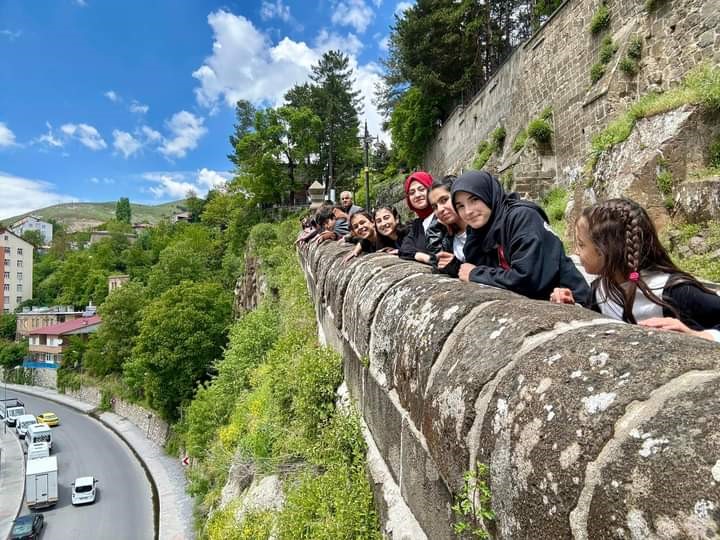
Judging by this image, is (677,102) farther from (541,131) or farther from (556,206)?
(541,131)

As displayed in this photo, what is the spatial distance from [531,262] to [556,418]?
133cm

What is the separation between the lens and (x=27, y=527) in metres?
19.9

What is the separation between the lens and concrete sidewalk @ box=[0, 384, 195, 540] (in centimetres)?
2011

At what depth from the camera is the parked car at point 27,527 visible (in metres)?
19.2

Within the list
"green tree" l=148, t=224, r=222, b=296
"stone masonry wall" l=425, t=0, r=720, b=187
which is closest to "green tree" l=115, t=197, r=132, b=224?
"green tree" l=148, t=224, r=222, b=296

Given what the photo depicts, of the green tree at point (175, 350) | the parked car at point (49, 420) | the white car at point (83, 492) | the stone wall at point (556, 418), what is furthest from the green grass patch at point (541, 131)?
the parked car at point (49, 420)

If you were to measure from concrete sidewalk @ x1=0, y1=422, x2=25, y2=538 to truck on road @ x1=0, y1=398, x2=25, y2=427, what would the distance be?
103 cm

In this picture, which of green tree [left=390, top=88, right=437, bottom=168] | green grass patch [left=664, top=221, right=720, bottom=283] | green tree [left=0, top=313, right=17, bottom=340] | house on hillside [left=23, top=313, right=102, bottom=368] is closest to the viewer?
green grass patch [left=664, top=221, right=720, bottom=283]

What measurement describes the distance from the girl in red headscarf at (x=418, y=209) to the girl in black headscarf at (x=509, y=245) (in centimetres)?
117

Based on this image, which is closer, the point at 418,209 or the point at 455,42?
the point at 418,209

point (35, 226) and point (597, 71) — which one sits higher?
point (35, 226)

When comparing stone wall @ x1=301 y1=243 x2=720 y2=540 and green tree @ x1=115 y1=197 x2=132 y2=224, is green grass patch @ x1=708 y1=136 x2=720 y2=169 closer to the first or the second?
stone wall @ x1=301 y1=243 x2=720 y2=540

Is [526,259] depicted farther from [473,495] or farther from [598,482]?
[598,482]

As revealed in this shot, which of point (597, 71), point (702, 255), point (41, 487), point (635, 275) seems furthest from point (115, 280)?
point (635, 275)
